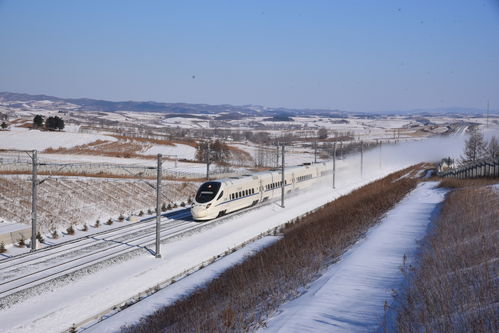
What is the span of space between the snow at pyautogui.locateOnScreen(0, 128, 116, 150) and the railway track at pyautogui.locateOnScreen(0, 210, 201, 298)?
2005 inches

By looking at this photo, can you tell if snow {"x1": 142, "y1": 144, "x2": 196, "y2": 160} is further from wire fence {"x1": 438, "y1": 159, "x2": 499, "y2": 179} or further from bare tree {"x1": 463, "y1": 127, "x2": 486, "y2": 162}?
wire fence {"x1": 438, "y1": 159, "x2": 499, "y2": 179}

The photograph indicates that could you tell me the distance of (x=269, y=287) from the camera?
559 inches

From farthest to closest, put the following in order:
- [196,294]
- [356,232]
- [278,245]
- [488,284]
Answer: [278,245] < [356,232] < [196,294] < [488,284]

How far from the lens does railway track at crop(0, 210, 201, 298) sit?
62.5 ft

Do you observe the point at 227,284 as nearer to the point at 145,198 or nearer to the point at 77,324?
the point at 77,324

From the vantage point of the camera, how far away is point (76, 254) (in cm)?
2292

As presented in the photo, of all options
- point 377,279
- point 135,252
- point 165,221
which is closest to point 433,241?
point 377,279

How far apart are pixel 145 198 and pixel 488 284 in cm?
3461

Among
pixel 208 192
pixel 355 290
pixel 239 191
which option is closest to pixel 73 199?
pixel 208 192

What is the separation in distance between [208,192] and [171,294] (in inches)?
587

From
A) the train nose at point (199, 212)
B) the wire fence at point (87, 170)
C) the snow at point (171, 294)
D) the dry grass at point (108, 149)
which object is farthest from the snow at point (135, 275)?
the dry grass at point (108, 149)

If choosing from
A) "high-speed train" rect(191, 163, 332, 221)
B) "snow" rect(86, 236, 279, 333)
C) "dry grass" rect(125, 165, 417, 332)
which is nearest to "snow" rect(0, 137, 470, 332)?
"high-speed train" rect(191, 163, 332, 221)

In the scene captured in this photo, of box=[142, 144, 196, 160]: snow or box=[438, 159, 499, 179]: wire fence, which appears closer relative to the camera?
box=[438, 159, 499, 179]: wire fence

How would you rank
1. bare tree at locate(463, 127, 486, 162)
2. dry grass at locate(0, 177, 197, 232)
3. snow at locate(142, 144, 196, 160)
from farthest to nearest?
snow at locate(142, 144, 196, 160)
bare tree at locate(463, 127, 486, 162)
dry grass at locate(0, 177, 197, 232)
